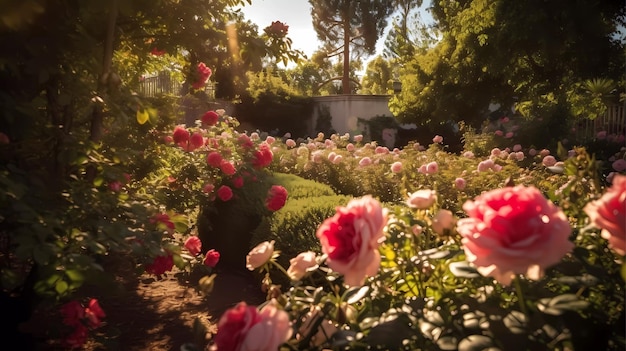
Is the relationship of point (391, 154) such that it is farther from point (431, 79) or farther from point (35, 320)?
point (431, 79)

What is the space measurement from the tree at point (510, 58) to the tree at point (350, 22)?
1641 cm

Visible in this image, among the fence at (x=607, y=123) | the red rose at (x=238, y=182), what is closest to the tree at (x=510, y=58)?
the fence at (x=607, y=123)

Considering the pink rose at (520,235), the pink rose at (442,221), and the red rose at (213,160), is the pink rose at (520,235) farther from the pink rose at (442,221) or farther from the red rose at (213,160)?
the red rose at (213,160)

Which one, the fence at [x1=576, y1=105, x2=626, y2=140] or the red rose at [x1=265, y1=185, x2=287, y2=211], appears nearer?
the red rose at [x1=265, y1=185, x2=287, y2=211]

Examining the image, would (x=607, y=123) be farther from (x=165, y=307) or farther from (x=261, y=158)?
(x=165, y=307)

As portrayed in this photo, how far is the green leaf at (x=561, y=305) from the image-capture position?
118cm

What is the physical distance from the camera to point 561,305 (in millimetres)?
1218

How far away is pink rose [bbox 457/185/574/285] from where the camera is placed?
1.12m

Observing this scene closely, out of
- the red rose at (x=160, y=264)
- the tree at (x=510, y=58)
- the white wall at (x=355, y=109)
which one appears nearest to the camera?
the red rose at (x=160, y=264)

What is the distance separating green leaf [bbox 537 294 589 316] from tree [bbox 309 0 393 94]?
32.3 m

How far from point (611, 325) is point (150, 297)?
Answer: 4.16 meters

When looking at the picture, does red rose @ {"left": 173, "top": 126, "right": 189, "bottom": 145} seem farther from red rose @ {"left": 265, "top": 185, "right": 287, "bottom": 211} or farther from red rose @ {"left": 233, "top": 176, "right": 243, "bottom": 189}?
red rose @ {"left": 233, "top": 176, "right": 243, "bottom": 189}

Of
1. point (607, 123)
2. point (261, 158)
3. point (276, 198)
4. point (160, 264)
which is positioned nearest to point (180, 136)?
point (276, 198)

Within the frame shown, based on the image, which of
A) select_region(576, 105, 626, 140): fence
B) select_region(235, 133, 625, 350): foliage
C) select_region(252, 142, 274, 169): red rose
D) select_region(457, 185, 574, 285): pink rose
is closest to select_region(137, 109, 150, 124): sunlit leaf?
select_region(235, 133, 625, 350): foliage
